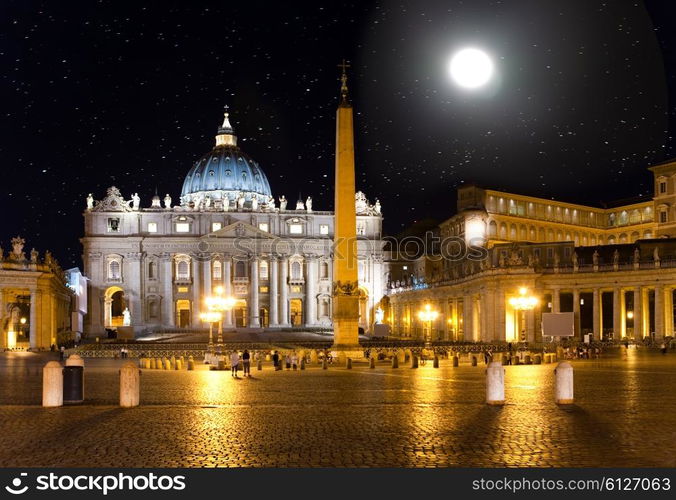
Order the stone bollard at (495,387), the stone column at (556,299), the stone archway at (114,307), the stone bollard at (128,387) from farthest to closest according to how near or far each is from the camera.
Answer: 1. the stone archway at (114,307)
2. the stone column at (556,299)
3. the stone bollard at (128,387)
4. the stone bollard at (495,387)

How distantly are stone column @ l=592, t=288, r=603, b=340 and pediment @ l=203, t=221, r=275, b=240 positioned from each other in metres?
58.9

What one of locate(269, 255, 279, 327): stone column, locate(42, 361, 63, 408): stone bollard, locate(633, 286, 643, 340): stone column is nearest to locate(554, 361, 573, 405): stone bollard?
locate(42, 361, 63, 408): stone bollard

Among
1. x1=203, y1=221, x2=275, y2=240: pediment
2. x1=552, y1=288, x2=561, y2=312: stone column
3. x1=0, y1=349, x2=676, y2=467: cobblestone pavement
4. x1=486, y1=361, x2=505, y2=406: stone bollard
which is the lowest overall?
x1=0, y1=349, x2=676, y2=467: cobblestone pavement

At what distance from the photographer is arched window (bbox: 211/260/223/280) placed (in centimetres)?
11962

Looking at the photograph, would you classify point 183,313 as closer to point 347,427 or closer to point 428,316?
point 428,316

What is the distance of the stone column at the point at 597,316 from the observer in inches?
2559

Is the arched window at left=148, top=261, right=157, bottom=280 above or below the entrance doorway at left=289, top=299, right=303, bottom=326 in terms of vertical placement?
above

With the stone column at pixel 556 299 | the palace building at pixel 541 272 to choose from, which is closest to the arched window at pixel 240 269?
the palace building at pixel 541 272

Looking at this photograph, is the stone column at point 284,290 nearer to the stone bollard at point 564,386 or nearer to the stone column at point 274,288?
the stone column at point 274,288

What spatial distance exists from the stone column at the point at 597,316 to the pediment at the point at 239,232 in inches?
2320

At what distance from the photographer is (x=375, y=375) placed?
3197 cm

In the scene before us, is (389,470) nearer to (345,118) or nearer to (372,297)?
(345,118)

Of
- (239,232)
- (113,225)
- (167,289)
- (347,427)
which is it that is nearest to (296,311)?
(239,232)

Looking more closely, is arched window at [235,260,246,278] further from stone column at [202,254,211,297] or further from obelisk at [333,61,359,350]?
obelisk at [333,61,359,350]
